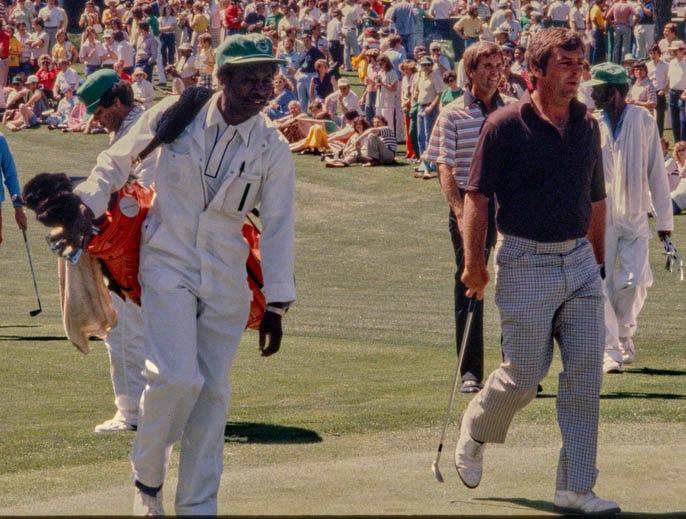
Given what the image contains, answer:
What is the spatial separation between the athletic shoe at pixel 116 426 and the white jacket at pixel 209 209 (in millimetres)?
2660

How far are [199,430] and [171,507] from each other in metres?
0.54

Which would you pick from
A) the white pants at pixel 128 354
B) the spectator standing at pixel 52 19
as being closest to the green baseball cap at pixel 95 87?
the white pants at pixel 128 354

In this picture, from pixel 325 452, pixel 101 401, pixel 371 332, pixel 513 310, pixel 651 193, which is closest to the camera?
pixel 513 310

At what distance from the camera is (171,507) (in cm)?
621

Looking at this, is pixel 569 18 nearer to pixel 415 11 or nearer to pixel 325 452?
pixel 415 11

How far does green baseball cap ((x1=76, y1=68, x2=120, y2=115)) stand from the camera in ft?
26.9

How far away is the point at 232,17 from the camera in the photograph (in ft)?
119

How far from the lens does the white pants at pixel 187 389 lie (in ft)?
18.7

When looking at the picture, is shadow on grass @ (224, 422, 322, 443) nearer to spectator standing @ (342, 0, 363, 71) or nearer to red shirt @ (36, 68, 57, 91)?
spectator standing @ (342, 0, 363, 71)

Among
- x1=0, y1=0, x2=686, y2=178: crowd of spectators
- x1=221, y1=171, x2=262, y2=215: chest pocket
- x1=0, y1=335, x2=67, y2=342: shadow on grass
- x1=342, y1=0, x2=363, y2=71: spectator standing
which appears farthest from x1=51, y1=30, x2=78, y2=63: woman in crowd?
x1=221, y1=171, x2=262, y2=215: chest pocket

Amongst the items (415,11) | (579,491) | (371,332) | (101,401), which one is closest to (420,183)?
(415,11)

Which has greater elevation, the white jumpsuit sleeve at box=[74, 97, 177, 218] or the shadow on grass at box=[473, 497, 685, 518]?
the white jumpsuit sleeve at box=[74, 97, 177, 218]

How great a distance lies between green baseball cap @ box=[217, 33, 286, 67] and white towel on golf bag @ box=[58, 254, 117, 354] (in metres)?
1.35

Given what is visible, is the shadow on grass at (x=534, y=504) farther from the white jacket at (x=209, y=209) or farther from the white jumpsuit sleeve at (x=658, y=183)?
the white jumpsuit sleeve at (x=658, y=183)
